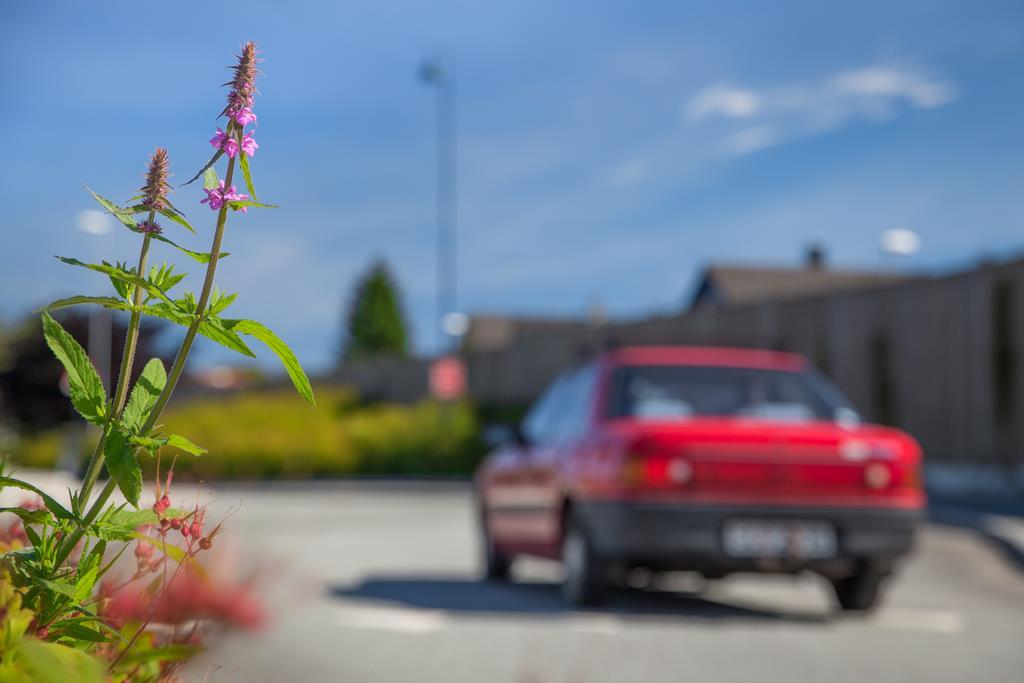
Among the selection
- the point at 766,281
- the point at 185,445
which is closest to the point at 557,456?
the point at 185,445

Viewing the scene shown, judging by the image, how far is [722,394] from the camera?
32.2ft

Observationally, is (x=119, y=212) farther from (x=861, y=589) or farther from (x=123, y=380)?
(x=861, y=589)

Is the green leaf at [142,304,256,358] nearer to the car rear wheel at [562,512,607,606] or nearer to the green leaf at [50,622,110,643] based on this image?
the green leaf at [50,622,110,643]

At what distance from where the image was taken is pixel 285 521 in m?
20.2

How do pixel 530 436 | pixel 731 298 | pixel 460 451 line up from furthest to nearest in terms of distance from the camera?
pixel 731 298 → pixel 460 451 → pixel 530 436

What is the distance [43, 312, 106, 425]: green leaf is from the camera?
6.87ft

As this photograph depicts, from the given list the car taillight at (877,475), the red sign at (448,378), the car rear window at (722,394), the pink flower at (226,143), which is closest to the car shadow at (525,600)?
the car taillight at (877,475)

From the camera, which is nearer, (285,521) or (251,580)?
(251,580)

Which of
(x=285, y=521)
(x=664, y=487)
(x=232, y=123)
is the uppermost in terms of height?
(x=232, y=123)

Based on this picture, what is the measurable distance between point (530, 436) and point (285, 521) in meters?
10.1

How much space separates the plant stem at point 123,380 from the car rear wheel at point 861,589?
23.5 ft

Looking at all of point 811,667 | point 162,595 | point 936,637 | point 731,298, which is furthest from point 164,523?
point 731,298

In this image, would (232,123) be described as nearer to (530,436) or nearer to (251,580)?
(251,580)

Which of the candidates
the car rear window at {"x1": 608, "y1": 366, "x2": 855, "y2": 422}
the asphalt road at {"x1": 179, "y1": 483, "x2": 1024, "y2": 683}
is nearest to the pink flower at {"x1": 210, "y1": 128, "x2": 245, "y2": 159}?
the asphalt road at {"x1": 179, "y1": 483, "x2": 1024, "y2": 683}
